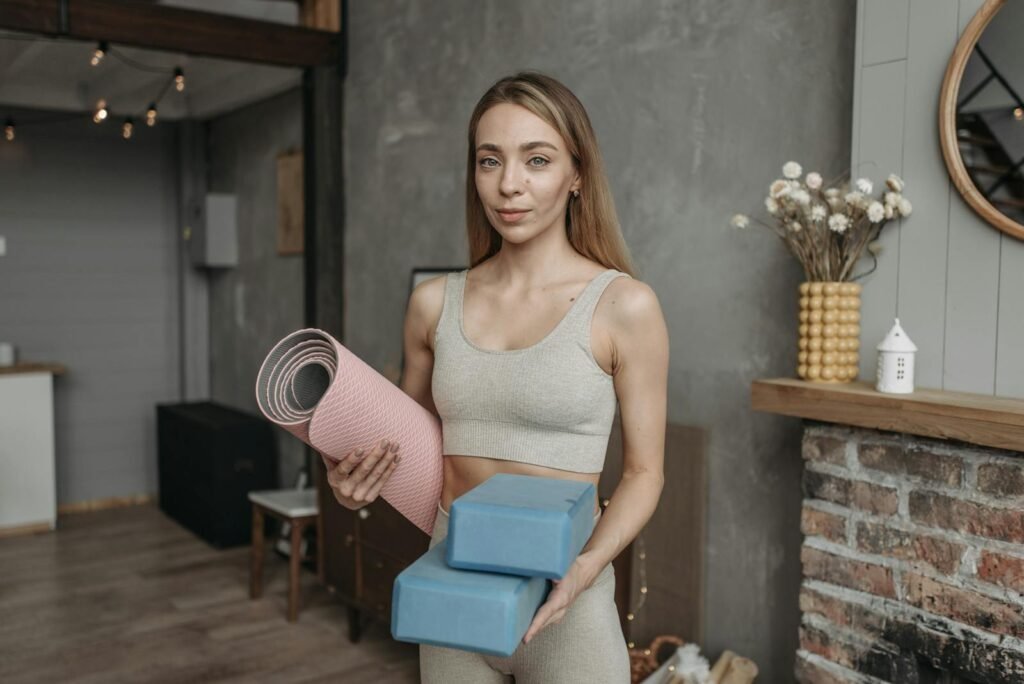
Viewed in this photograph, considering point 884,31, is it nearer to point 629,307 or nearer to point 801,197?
point 801,197

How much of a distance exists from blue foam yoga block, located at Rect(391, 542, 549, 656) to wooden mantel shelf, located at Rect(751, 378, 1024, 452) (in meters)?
1.13

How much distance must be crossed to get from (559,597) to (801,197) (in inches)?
53.1

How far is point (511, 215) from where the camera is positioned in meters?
1.36

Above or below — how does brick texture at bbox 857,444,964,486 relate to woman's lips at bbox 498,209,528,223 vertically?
below

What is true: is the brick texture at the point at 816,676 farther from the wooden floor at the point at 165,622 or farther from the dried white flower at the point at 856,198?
the wooden floor at the point at 165,622

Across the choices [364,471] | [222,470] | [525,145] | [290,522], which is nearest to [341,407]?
[364,471]

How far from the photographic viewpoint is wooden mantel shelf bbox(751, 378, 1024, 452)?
1.79m

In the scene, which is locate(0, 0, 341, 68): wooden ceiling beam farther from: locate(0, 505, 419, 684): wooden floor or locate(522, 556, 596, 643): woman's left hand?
locate(522, 556, 596, 643): woman's left hand

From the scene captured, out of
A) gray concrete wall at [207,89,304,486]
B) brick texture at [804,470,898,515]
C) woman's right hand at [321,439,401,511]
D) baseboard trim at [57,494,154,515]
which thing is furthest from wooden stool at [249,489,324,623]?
woman's right hand at [321,439,401,511]

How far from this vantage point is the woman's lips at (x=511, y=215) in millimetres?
1360

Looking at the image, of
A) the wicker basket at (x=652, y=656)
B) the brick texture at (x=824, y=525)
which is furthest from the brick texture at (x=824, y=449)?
the wicker basket at (x=652, y=656)

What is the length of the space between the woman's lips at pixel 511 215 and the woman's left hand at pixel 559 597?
1.62 ft

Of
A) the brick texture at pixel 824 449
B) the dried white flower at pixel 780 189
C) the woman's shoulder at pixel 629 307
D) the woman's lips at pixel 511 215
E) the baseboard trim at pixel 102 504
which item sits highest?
the dried white flower at pixel 780 189

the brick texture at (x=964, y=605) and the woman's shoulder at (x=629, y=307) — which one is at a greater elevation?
the woman's shoulder at (x=629, y=307)
